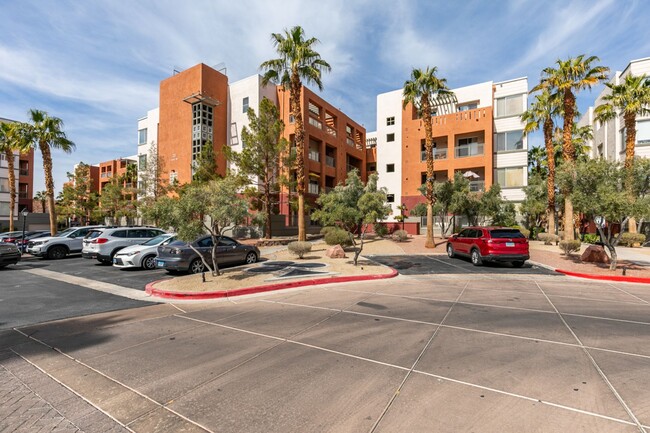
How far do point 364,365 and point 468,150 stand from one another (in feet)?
106

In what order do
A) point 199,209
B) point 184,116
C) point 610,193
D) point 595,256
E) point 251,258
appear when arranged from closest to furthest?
1. point 199,209
2. point 610,193
3. point 251,258
4. point 595,256
5. point 184,116

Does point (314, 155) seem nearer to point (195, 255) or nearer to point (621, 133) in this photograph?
point (195, 255)

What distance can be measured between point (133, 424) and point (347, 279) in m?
9.23

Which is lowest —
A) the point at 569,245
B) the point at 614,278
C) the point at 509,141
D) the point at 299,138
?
the point at 614,278

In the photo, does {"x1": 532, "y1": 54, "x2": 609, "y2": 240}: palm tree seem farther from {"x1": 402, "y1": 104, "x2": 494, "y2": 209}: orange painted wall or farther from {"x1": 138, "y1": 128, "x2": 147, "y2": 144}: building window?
{"x1": 138, "y1": 128, "x2": 147, "y2": 144}: building window

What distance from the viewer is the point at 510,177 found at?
31375 mm

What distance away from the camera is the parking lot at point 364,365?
3295 mm

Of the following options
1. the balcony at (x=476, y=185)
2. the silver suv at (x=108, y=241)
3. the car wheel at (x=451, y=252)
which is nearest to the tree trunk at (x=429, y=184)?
the car wheel at (x=451, y=252)

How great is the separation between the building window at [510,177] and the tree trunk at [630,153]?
30.4 feet

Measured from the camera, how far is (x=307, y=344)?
5.37 meters

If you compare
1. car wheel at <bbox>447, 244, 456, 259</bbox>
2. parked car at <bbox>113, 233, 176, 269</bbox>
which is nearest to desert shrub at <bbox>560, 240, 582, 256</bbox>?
car wheel at <bbox>447, 244, 456, 259</bbox>

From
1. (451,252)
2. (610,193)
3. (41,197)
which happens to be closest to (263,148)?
(451,252)

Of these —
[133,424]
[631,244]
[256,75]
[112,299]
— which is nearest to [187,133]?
[256,75]

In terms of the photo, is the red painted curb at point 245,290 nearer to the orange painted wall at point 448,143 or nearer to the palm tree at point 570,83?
the palm tree at point 570,83
